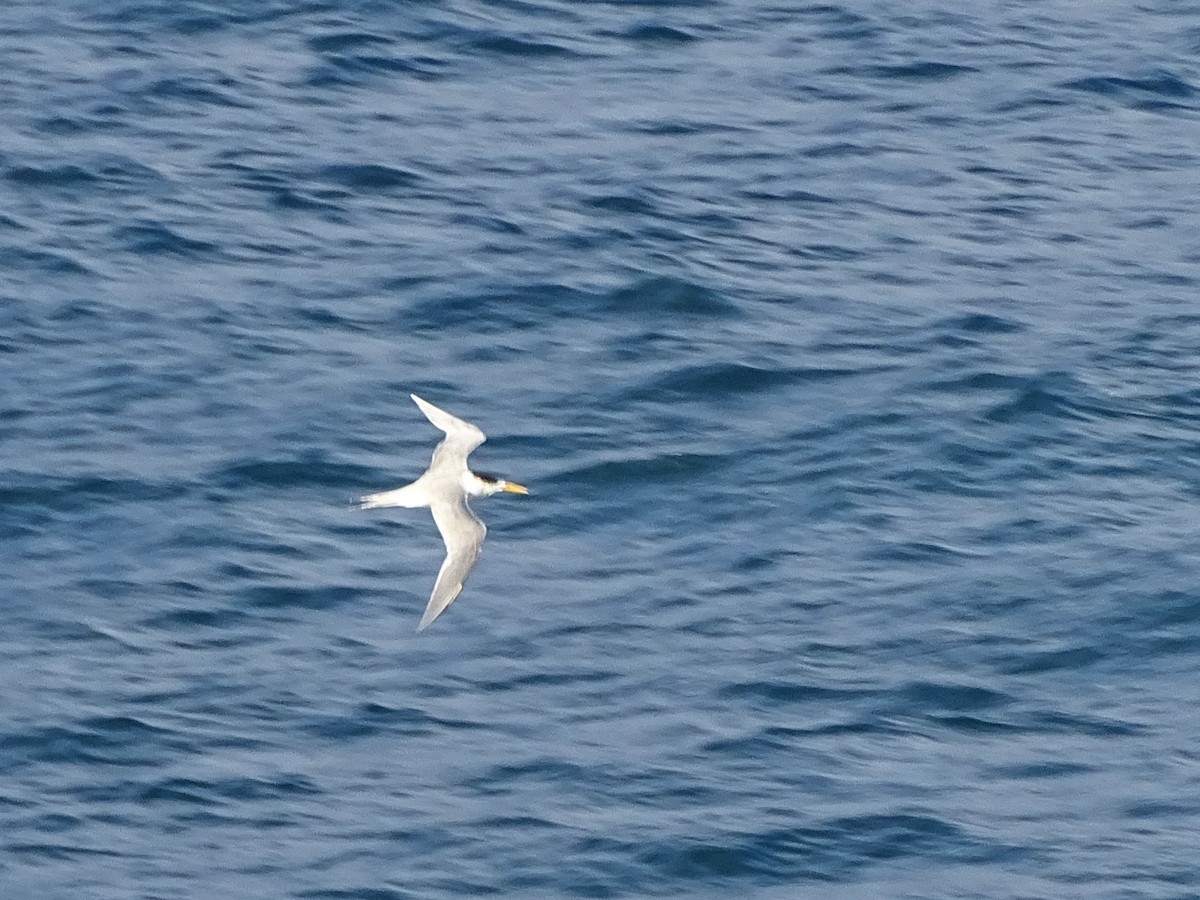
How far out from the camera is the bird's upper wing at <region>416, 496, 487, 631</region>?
578 inches

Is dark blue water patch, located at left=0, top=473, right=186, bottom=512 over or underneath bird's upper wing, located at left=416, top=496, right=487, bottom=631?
underneath

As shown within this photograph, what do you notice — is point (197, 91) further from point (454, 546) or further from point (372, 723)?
point (454, 546)

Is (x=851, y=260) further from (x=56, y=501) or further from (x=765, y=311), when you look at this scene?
(x=56, y=501)

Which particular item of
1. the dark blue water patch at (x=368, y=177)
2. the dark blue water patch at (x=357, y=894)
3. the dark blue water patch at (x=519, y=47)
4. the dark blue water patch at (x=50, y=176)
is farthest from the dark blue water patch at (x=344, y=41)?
the dark blue water patch at (x=357, y=894)

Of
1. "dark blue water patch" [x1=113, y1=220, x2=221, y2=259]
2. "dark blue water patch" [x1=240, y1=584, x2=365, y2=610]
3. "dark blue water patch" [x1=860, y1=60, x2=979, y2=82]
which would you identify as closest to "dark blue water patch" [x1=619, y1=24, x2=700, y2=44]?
"dark blue water patch" [x1=860, y1=60, x2=979, y2=82]

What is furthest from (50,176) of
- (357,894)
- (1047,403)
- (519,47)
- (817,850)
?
(817,850)

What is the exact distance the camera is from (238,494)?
19.0 m

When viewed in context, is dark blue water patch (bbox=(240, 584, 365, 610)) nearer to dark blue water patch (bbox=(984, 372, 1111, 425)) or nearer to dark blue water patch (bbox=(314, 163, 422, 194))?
dark blue water patch (bbox=(984, 372, 1111, 425))

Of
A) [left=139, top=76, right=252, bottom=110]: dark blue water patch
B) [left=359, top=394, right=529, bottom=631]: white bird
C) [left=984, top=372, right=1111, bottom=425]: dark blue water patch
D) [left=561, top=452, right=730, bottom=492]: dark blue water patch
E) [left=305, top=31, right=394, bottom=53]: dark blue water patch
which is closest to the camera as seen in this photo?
[left=359, top=394, right=529, bottom=631]: white bird

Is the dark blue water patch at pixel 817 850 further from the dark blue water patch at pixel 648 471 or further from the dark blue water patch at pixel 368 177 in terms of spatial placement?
the dark blue water patch at pixel 368 177

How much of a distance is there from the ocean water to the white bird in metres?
1.61

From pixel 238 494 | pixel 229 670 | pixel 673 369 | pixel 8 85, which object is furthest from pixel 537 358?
pixel 8 85

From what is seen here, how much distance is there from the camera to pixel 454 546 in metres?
15.4

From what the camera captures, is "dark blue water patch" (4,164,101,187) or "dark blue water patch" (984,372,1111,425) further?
"dark blue water patch" (4,164,101,187)
